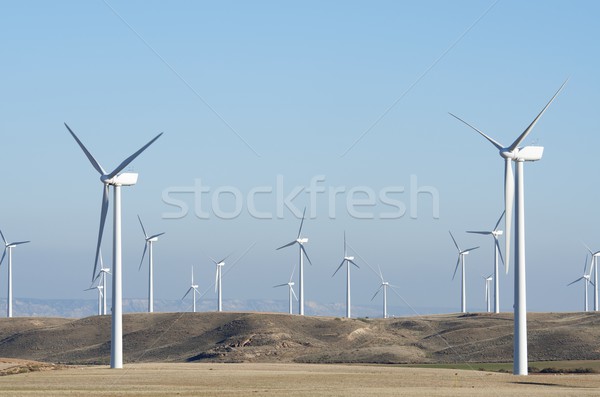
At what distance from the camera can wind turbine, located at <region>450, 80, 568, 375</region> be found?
83688 millimetres

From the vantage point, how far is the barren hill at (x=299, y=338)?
138 meters

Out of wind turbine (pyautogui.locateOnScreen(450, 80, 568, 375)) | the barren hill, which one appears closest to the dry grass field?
wind turbine (pyautogui.locateOnScreen(450, 80, 568, 375))

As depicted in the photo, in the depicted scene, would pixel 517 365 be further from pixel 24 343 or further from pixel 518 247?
pixel 24 343

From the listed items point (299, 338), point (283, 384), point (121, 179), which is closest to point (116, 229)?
point (121, 179)

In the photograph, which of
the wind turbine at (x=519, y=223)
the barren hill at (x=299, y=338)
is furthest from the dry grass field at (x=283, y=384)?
the barren hill at (x=299, y=338)

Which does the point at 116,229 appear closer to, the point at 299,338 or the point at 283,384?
the point at 283,384

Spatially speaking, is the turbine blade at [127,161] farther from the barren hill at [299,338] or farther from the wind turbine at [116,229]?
the barren hill at [299,338]

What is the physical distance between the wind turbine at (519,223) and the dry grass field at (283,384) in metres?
2.36

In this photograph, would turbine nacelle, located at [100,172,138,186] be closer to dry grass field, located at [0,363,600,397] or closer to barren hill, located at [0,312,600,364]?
dry grass field, located at [0,363,600,397]

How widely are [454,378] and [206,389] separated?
854 inches

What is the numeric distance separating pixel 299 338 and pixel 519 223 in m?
80.3

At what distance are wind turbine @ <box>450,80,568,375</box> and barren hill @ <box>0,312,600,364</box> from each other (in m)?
45.9

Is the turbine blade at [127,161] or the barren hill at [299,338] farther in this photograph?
the barren hill at [299,338]

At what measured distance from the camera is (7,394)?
65125 millimetres
